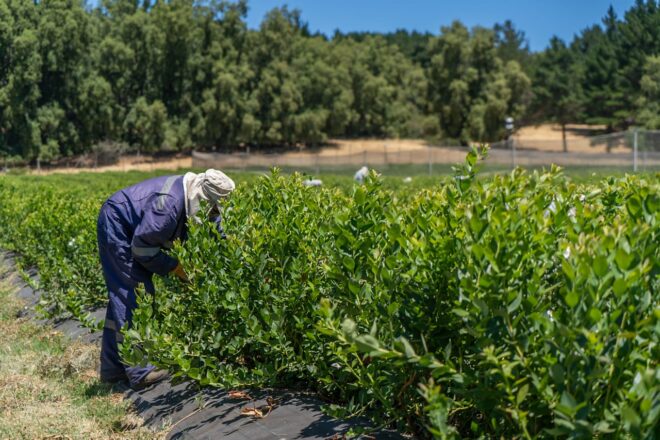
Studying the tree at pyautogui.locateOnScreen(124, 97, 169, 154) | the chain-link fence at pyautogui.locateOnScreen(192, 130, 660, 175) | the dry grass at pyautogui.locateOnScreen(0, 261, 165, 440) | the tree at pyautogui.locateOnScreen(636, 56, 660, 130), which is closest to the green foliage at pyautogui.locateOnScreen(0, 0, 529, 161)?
the tree at pyautogui.locateOnScreen(124, 97, 169, 154)

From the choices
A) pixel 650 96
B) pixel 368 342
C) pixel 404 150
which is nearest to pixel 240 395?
pixel 368 342

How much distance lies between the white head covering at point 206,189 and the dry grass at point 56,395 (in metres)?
1.42

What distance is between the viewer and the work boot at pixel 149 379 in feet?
15.6

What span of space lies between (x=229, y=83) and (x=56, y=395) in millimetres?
51267

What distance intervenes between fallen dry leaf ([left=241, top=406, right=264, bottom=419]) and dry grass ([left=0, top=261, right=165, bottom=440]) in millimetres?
526

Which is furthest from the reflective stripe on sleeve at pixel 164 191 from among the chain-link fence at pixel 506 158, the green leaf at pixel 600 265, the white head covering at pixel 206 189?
the chain-link fence at pixel 506 158

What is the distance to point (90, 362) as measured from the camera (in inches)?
215

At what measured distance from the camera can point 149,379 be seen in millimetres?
4766

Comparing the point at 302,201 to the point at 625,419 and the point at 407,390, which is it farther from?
the point at 625,419

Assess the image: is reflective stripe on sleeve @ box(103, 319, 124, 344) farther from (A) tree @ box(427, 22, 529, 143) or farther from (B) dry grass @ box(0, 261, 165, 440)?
(A) tree @ box(427, 22, 529, 143)

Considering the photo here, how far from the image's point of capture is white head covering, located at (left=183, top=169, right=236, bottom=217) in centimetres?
454

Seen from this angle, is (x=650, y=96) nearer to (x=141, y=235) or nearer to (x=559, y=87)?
(x=559, y=87)

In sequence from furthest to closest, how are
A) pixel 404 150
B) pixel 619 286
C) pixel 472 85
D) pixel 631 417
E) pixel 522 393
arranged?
pixel 472 85, pixel 404 150, pixel 522 393, pixel 619 286, pixel 631 417

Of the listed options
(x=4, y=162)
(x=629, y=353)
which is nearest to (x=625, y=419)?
(x=629, y=353)
